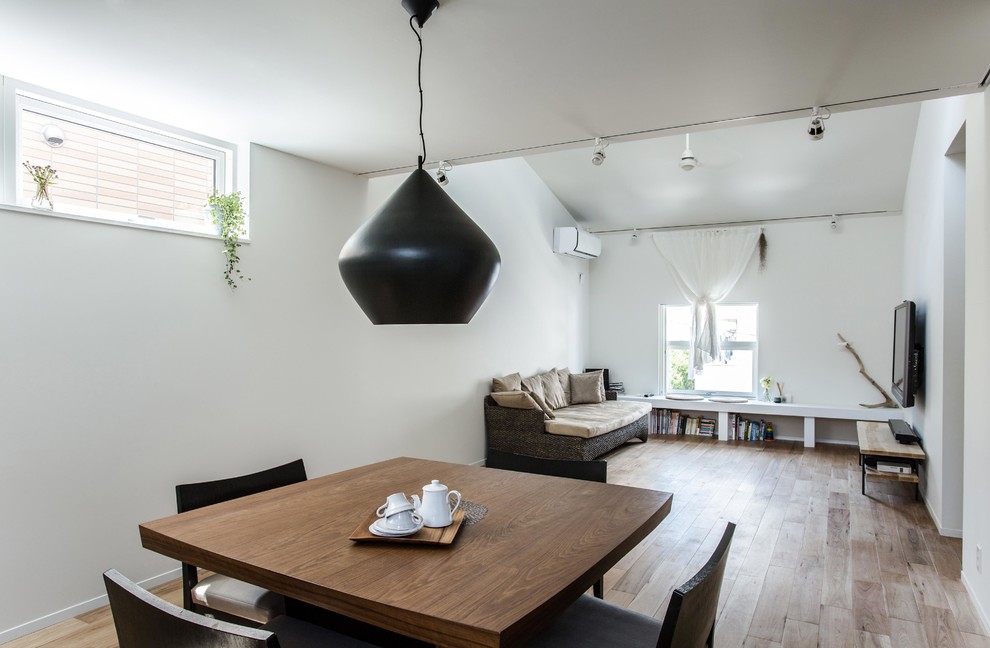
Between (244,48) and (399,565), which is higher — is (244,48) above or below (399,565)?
above

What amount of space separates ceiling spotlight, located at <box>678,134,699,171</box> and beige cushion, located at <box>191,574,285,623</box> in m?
5.21

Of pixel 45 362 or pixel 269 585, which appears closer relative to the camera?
pixel 269 585

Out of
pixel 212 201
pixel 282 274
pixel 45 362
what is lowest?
pixel 45 362

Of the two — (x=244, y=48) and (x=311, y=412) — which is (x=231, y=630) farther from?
(x=311, y=412)

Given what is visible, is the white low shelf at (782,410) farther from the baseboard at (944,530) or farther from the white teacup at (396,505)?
the white teacup at (396,505)

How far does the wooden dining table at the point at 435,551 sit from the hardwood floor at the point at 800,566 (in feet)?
3.64

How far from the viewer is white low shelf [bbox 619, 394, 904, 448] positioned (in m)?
6.44

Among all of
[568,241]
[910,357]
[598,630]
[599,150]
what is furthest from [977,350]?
[568,241]

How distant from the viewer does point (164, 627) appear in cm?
119

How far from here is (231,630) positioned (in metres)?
1.12

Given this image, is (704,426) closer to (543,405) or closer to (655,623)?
(543,405)

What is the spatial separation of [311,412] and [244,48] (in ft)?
7.49

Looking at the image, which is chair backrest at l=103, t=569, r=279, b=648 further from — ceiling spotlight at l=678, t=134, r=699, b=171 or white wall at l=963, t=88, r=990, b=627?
ceiling spotlight at l=678, t=134, r=699, b=171

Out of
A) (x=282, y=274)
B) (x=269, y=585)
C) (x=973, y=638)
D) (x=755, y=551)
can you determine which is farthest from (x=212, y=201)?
(x=973, y=638)
